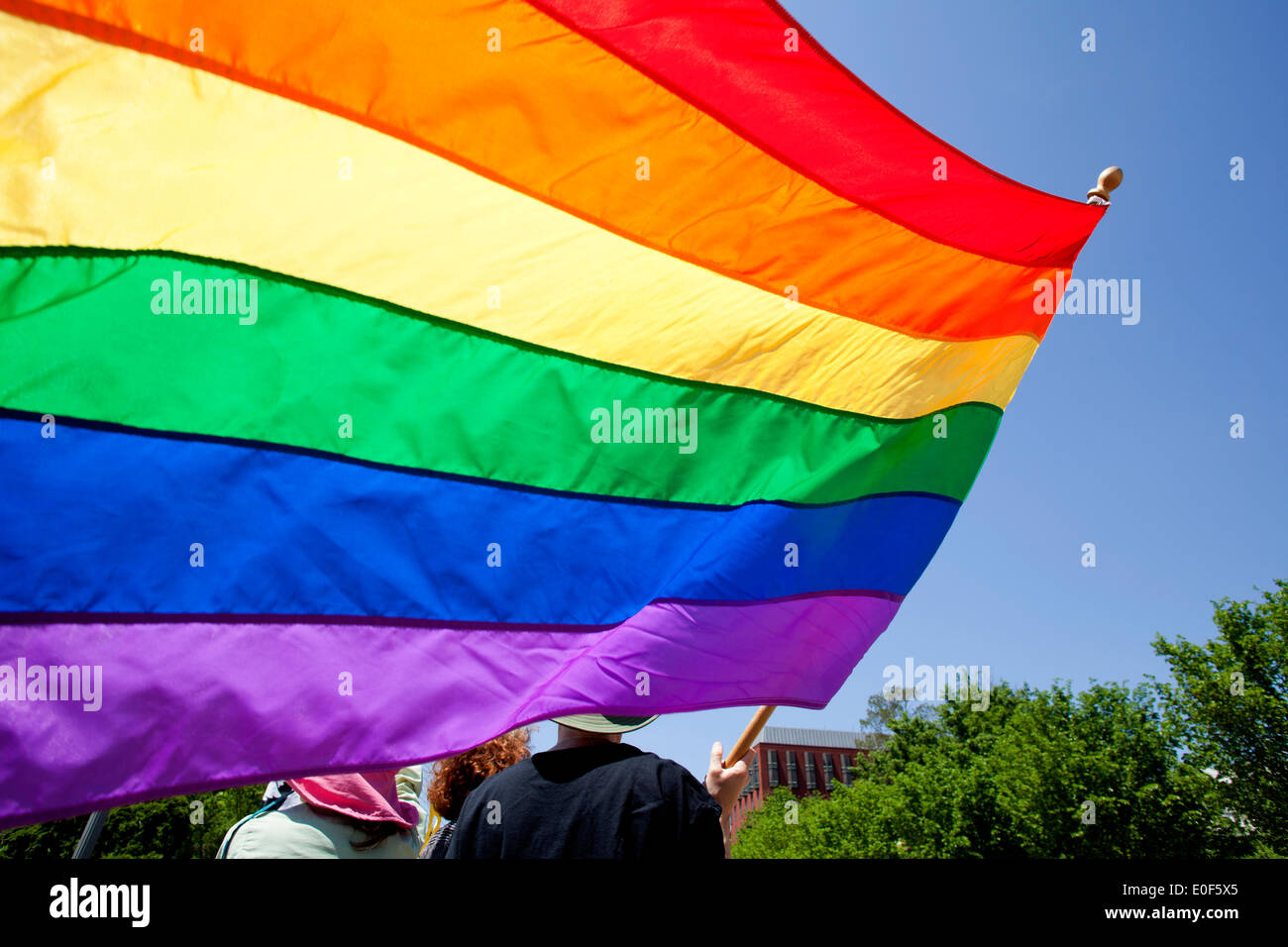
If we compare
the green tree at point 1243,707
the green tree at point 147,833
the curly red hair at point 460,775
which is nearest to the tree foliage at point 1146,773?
the green tree at point 1243,707

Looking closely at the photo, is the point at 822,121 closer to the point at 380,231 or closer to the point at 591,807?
the point at 380,231

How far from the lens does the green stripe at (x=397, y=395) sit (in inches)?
95.3

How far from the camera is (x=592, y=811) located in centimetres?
241

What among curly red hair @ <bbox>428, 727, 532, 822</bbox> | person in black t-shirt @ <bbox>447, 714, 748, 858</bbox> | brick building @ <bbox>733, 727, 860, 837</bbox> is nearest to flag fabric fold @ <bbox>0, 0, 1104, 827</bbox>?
person in black t-shirt @ <bbox>447, 714, 748, 858</bbox>

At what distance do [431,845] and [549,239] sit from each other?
2.33m

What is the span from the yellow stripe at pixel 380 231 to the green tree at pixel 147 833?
32.0 meters

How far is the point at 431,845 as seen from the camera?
3.49 meters

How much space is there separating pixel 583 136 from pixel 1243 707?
31.4 meters

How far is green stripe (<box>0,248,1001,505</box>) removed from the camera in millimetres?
2420

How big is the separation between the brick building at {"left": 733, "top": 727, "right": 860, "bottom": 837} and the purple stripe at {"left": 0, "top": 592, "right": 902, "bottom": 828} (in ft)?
307

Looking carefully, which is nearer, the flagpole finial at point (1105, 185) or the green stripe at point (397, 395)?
the green stripe at point (397, 395)

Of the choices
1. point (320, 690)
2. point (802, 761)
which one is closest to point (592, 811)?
point (320, 690)

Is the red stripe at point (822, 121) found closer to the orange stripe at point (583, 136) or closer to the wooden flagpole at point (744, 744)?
the orange stripe at point (583, 136)
